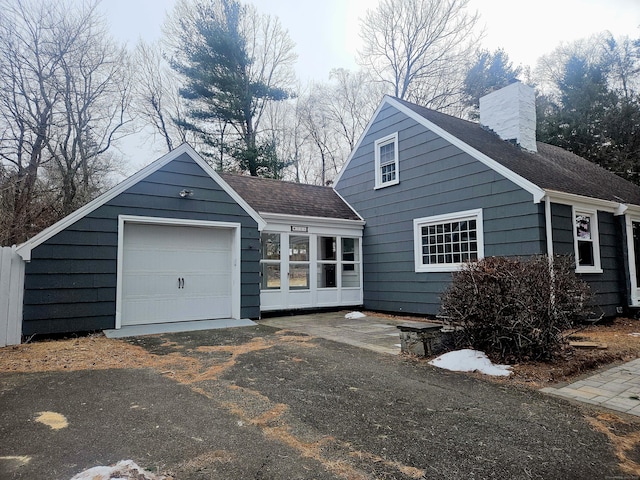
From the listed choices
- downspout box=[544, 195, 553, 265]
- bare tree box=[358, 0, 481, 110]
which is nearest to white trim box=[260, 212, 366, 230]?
downspout box=[544, 195, 553, 265]

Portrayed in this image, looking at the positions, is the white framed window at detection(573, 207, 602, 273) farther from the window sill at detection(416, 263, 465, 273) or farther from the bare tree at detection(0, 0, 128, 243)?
the bare tree at detection(0, 0, 128, 243)

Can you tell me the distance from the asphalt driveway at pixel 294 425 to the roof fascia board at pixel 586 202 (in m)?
4.88

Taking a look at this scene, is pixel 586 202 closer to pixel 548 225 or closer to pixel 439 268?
pixel 548 225

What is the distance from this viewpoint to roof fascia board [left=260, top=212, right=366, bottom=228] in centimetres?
978

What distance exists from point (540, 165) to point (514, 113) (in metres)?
1.93

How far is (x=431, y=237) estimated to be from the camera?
9.39 m

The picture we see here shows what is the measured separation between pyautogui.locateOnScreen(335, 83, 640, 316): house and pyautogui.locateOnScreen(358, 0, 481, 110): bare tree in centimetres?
923

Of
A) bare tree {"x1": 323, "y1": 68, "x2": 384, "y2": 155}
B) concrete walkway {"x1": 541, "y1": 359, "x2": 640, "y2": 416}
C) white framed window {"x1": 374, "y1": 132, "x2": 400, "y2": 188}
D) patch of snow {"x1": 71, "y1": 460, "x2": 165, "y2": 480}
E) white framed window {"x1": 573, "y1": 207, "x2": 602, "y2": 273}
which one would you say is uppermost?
bare tree {"x1": 323, "y1": 68, "x2": 384, "y2": 155}

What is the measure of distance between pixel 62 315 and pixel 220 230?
3465mm

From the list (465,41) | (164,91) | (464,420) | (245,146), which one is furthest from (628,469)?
(164,91)

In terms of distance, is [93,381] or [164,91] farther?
[164,91]

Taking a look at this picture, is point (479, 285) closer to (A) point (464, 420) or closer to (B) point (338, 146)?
(A) point (464, 420)

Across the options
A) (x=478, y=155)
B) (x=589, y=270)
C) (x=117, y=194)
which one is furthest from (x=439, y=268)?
(x=117, y=194)

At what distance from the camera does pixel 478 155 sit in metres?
8.14
